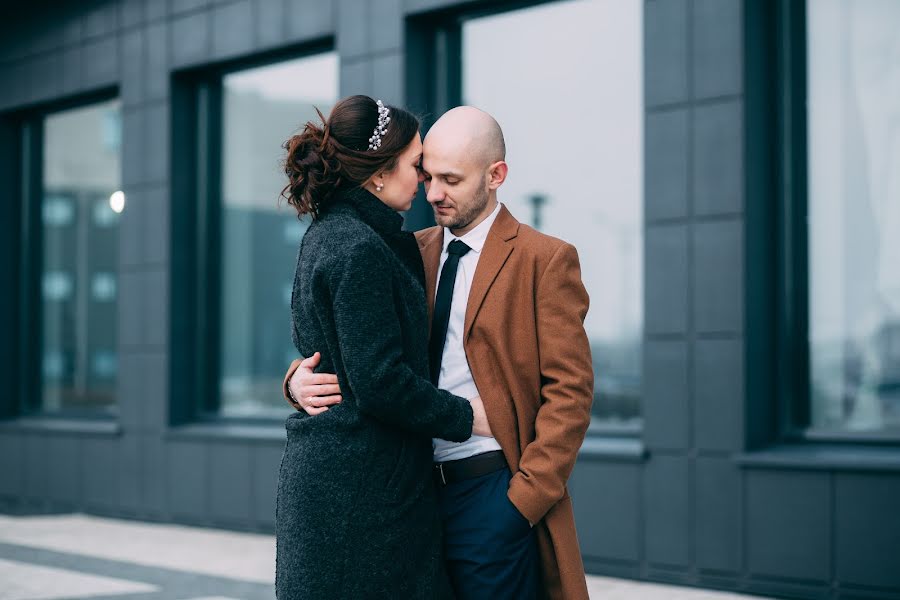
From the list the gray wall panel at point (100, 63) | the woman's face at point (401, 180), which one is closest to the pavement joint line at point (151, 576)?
the woman's face at point (401, 180)

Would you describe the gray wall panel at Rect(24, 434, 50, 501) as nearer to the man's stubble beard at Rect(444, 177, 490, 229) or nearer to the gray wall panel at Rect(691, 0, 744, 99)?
the gray wall panel at Rect(691, 0, 744, 99)

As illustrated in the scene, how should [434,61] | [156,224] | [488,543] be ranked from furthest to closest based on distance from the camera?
[156,224], [434,61], [488,543]

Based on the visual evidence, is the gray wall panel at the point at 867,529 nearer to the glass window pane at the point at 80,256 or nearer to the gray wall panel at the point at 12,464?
the glass window pane at the point at 80,256

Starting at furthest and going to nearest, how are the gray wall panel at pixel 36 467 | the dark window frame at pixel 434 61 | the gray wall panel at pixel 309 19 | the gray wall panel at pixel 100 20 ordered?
the gray wall panel at pixel 36 467 → the gray wall panel at pixel 100 20 → the gray wall panel at pixel 309 19 → the dark window frame at pixel 434 61

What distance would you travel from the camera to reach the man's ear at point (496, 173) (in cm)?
270

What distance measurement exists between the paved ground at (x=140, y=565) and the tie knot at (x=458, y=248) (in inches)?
124

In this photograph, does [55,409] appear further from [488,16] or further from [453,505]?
[453,505]

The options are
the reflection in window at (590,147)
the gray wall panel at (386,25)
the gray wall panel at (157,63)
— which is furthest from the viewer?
the gray wall panel at (157,63)

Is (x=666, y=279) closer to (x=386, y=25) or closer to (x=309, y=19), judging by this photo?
(x=386, y=25)

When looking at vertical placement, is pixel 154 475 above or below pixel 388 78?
below

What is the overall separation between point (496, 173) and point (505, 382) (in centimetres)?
55

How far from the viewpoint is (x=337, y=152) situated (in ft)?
8.30

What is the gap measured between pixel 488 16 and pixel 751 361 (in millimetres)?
2953

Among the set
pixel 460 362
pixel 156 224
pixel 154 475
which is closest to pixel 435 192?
pixel 460 362
